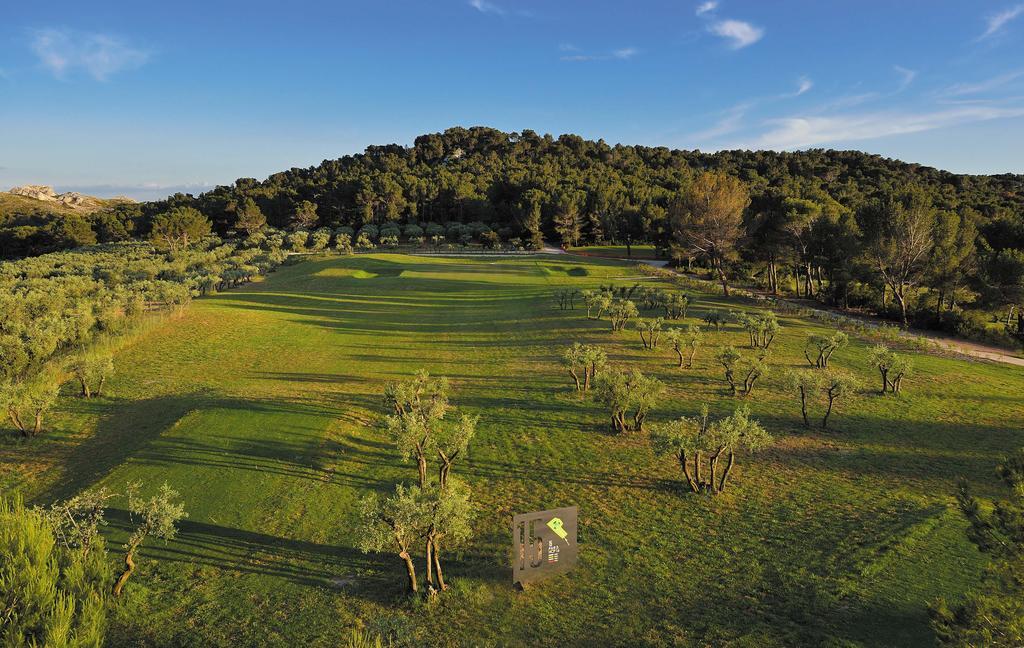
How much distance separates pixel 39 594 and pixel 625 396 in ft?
60.4

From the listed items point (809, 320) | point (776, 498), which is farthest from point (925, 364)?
point (776, 498)

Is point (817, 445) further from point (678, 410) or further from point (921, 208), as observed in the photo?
point (921, 208)

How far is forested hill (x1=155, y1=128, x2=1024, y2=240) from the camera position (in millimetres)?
92375

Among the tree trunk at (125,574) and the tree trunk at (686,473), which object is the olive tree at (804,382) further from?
the tree trunk at (125,574)

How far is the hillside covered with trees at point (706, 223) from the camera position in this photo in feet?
132

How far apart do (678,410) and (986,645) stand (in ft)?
51.8

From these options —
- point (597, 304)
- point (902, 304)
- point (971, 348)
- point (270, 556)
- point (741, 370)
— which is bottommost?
point (270, 556)

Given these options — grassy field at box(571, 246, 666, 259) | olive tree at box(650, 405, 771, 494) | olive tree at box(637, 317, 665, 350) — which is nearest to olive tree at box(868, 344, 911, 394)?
olive tree at box(637, 317, 665, 350)

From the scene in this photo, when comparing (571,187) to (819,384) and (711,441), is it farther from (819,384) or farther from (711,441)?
(711,441)

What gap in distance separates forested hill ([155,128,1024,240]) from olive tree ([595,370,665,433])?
5143cm

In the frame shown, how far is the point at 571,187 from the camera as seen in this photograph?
110 m

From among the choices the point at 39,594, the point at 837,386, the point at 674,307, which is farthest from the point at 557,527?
the point at 674,307

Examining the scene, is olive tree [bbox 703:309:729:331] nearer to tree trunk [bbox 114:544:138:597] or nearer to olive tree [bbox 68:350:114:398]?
tree trunk [bbox 114:544:138:597]

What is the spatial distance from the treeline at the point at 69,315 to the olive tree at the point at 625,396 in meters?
24.7
